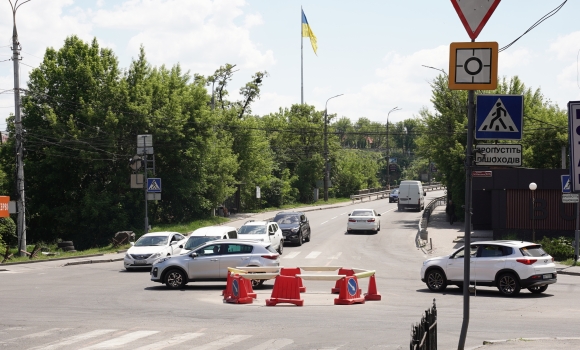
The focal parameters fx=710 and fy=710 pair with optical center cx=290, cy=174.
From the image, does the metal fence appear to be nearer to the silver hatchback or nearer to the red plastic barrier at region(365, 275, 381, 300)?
the red plastic barrier at region(365, 275, 381, 300)

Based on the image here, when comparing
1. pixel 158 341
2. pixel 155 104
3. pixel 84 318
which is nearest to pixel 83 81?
pixel 155 104

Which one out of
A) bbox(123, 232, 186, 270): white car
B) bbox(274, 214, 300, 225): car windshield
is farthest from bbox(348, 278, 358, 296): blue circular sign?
bbox(274, 214, 300, 225): car windshield

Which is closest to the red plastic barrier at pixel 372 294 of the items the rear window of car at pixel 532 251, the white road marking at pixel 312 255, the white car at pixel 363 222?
the rear window of car at pixel 532 251

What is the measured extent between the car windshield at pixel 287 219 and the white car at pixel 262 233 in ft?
14.2

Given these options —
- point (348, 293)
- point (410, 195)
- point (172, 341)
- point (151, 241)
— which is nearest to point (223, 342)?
point (172, 341)

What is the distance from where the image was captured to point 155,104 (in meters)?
53.6

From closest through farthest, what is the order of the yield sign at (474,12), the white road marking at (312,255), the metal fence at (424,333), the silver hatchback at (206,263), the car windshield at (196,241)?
the metal fence at (424,333)
the yield sign at (474,12)
the silver hatchback at (206,263)
the car windshield at (196,241)
the white road marking at (312,255)

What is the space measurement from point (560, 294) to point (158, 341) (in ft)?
42.4

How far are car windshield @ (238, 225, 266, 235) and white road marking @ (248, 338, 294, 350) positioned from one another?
20.5 m

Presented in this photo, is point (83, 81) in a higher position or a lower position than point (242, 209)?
higher

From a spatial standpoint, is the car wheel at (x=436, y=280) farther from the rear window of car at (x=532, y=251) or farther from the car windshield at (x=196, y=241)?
the car windshield at (x=196, y=241)

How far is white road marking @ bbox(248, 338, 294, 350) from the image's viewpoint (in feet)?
40.6

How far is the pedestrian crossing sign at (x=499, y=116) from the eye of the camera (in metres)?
8.52

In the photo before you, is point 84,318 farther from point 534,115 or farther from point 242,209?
point 242,209
